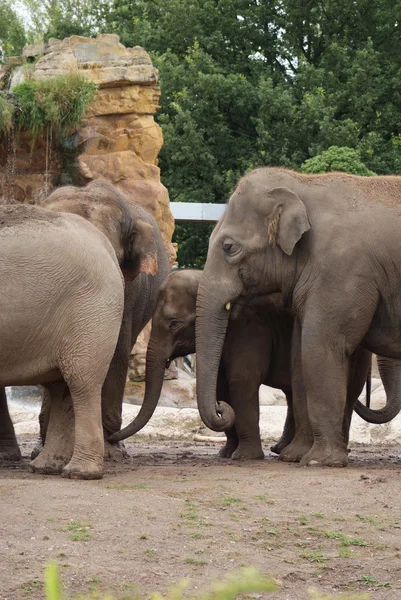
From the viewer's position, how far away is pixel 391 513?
6.91m

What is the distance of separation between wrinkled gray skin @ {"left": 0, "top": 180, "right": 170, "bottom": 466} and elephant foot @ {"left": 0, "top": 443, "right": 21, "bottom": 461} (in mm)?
91

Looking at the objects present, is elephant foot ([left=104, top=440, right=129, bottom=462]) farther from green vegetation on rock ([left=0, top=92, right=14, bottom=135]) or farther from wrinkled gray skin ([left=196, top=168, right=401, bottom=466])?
green vegetation on rock ([left=0, top=92, right=14, bottom=135])

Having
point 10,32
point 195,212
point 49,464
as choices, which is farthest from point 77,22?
point 49,464

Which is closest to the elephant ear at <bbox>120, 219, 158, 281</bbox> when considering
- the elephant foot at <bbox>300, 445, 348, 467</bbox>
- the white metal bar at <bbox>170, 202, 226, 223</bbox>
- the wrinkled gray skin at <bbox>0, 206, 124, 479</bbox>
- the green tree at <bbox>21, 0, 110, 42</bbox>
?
the wrinkled gray skin at <bbox>0, 206, 124, 479</bbox>

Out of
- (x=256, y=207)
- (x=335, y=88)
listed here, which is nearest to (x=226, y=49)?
(x=335, y=88)

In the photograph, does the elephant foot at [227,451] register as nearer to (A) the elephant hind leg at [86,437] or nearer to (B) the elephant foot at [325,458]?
(B) the elephant foot at [325,458]

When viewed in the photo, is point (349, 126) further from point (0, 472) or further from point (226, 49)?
point (0, 472)

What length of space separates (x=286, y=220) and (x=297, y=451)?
1.72 metres

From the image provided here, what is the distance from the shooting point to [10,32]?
4044 centimetres

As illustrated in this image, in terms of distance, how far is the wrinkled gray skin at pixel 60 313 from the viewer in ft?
24.3

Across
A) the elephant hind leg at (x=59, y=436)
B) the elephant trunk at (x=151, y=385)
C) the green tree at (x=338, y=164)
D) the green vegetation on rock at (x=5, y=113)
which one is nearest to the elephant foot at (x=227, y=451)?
the elephant trunk at (x=151, y=385)

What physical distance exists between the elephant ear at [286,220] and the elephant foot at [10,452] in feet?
7.86

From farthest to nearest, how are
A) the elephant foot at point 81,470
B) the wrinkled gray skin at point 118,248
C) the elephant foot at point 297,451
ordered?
the elephant foot at point 297,451 → the wrinkled gray skin at point 118,248 → the elephant foot at point 81,470

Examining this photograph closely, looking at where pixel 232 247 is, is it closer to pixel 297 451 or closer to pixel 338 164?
pixel 297 451
